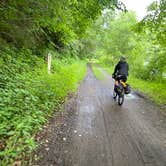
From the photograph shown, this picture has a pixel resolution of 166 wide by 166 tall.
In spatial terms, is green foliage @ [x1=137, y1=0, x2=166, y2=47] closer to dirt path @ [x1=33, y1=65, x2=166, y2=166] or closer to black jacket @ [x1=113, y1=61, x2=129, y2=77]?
black jacket @ [x1=113, y1=61, x2=129, y2=77]

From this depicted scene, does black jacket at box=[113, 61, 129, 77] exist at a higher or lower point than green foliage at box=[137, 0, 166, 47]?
lower

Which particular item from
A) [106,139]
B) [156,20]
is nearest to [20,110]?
[106,139]

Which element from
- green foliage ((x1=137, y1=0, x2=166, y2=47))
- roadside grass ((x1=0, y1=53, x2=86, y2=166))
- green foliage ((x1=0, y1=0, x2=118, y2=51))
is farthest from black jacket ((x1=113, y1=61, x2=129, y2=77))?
green foliage ((x1=137, y1=0, x2=166, y2=47))

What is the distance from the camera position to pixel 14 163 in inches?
126

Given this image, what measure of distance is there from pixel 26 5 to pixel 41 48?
6706 millimetres

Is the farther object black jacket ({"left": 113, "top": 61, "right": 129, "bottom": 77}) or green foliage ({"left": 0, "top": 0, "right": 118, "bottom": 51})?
black jacket ({"left": 113, "top": 61, "right": 129, "bottom": 77})

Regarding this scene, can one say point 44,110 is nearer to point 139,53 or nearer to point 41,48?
point 41,48

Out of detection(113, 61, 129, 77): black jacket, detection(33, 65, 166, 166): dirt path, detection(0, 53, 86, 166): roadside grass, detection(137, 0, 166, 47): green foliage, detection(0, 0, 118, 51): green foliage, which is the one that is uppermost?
detection(137, 0, 166, 47): green foliage

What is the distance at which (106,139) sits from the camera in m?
4.37

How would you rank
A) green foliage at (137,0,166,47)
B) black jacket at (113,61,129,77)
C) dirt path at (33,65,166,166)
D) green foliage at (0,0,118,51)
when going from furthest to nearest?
green foliage at (137,0,166,47) < black jacket at (113,61,129,77) < green foliage at (0,0,118,51) < dirt path at (33,65,166,166)

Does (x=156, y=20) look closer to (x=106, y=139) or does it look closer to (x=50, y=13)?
(x=50, y=13)

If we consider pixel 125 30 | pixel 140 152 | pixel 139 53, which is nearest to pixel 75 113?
pixel 140 152

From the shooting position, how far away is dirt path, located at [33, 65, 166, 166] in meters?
3.53

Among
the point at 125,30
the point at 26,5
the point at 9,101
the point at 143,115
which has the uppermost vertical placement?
the point at 125,30
